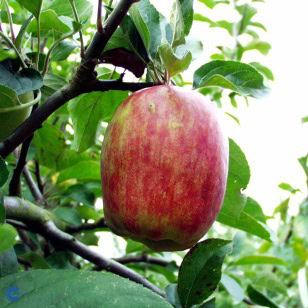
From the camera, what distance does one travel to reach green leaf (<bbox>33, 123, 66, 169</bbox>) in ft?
3.51

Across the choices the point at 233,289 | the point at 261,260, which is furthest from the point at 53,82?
the point at 261,260

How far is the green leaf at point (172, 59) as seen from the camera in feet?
1.94

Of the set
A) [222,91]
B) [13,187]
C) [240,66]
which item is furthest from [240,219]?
[222,91]

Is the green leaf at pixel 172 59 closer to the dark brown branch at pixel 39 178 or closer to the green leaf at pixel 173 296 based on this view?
the green leaf at pixel 173 296

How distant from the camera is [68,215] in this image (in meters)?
1.11

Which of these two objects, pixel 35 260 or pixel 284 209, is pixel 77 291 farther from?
pixel 284 209

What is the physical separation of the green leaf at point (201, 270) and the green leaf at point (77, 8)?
473mm

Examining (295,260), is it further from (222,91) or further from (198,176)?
(198,176)

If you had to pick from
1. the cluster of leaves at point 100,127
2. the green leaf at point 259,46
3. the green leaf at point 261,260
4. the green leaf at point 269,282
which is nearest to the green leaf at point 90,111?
the cluster of leaves at point 100,127

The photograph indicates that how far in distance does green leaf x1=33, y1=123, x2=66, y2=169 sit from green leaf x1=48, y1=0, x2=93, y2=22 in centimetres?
30

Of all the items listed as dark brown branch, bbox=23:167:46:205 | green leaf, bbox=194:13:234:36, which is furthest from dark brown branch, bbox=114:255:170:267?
green leaf, bbox=194:13:234:36

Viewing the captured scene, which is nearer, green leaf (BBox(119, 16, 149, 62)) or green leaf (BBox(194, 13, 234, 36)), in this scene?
green leaf (BBox(119, 16, 149, 62))

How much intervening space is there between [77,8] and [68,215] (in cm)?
51

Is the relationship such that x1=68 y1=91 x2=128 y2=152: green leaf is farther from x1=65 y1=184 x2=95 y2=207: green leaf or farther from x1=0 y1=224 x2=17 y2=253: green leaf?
x1=0 y1=224 x2=17 y2=253: green leaf
